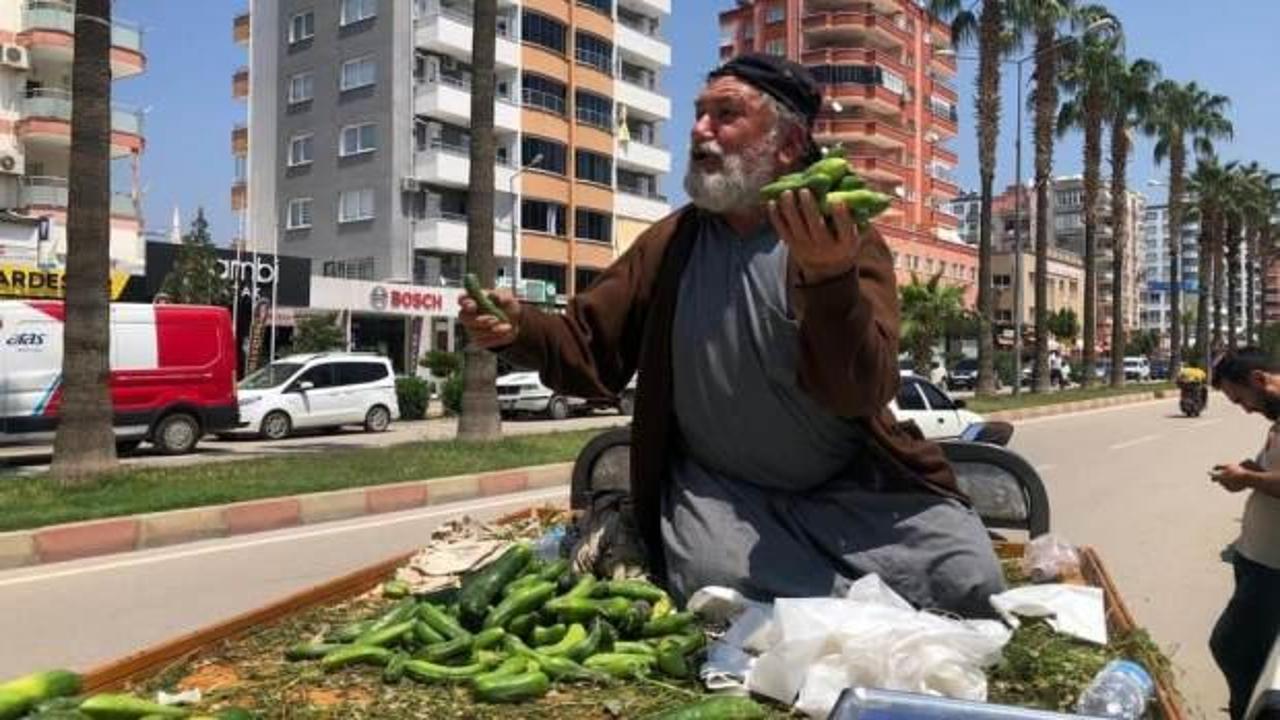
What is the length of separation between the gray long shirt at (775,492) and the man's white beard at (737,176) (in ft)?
0.61

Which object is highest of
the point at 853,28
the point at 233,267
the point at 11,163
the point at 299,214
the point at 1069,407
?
the point at 853,28

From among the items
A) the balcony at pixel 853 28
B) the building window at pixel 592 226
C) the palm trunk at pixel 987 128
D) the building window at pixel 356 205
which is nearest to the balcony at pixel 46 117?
the building window at pixel 356 205

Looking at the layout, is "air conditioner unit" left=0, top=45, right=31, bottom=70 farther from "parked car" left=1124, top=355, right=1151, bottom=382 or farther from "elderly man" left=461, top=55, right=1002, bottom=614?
"parked car" left=1124, top=355, right=1151, bottom=382

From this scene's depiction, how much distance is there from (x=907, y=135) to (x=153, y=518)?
260ft

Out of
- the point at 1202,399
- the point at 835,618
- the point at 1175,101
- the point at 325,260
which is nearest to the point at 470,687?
the point at 835,618

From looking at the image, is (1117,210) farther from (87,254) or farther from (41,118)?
(87,254)

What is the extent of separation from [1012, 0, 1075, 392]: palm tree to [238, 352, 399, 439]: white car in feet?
73.6

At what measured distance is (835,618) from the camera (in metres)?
2.35

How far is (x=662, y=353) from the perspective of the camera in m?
3.06

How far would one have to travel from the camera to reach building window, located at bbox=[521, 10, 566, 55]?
179 ft

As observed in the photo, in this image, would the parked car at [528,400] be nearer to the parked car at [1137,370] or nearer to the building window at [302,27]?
the building window at [302,27]

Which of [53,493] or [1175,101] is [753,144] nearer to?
[53,493]

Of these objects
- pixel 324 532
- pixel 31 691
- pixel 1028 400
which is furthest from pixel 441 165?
pixel 31 691

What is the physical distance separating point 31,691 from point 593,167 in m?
56.8
